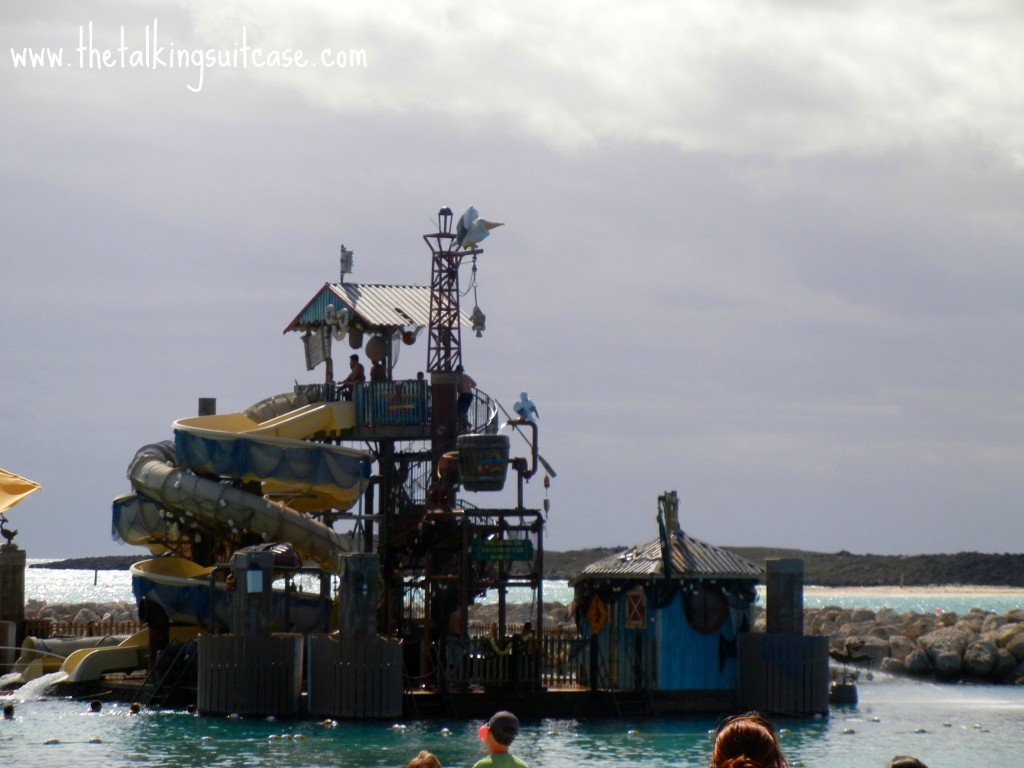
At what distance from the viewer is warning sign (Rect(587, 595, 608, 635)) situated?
3312cm

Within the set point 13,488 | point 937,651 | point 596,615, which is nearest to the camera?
point 13,488

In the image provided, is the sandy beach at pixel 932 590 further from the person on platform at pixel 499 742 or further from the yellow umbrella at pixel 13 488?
the person on platform at pixel 499 742

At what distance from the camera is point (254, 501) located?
123 ft

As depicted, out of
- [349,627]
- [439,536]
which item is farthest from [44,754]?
[439,536]

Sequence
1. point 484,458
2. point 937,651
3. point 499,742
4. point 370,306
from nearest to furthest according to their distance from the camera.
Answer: point 499,742 → point 484,458 → point 370,306 → point 937,651

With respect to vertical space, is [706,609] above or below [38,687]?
above

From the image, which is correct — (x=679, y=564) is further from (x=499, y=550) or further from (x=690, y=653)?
(x=499, y=550)

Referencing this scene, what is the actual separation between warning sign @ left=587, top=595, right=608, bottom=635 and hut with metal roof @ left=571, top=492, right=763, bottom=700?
0.02 meters

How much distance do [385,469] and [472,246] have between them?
6.25 meters

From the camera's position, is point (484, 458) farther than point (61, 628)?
No

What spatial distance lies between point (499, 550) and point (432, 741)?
4.53 metres

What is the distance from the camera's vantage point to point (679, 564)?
32469mm

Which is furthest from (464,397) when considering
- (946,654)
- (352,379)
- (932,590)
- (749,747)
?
(932,590)

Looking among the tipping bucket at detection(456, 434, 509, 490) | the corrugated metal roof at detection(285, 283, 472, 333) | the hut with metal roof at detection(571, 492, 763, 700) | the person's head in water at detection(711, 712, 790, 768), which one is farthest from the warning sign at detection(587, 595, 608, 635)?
the person's head in water at detection(711, 712, 790, 768)
